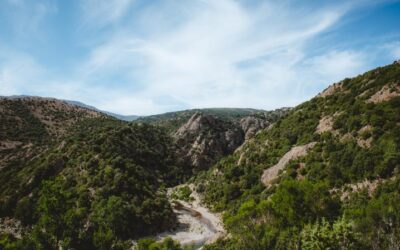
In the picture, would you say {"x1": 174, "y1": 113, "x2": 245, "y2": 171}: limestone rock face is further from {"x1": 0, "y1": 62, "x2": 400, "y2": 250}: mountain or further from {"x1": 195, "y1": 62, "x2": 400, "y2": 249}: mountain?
{"x1": 195, "y1": 62, "x2": 400, "y2": 249}: mountain

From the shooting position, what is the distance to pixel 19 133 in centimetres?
10138

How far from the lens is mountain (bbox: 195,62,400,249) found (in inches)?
1272

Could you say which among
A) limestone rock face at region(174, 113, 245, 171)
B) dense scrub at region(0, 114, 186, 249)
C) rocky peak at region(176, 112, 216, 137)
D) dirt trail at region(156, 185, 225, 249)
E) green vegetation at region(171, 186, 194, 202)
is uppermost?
rocky peak at region(176, 112, 216, 137)

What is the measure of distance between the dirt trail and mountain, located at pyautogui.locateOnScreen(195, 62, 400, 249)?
3.52 m

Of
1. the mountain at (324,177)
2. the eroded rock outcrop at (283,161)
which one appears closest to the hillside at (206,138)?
the mountain at (324,177)

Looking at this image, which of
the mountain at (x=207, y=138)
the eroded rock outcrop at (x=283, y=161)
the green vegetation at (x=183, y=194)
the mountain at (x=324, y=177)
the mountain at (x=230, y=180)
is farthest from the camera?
the mountain at (x=207, y=138)

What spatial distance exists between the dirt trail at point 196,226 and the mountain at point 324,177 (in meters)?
3.52

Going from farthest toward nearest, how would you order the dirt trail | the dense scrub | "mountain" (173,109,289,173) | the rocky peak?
the rocky peak → "mountain" (173,109,289,173) → the dirt trail → the dense scrub

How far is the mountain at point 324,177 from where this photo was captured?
32312 millimetres

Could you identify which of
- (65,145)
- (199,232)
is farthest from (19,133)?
(199,232)

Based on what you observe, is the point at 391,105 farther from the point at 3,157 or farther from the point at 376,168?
the point at 3,157

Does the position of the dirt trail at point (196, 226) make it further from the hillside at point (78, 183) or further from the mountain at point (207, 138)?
the mountain at point (207, 138)

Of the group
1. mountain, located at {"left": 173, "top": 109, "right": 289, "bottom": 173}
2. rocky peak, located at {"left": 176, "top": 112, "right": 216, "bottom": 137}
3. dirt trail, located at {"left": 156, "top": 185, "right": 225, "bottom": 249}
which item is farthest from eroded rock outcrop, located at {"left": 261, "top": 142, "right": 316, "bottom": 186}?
rocky peak, located at {"left": 176, "top": 112, "right": 216, "bottom": 137}

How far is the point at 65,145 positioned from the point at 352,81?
77525 mm
